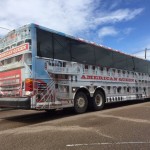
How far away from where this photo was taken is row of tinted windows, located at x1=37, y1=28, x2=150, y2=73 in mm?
9080

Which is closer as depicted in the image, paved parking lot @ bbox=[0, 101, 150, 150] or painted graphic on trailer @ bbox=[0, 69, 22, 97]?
paved parking lot @ bbox=[0, 101, 150, 150]

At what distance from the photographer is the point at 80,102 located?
10531mm

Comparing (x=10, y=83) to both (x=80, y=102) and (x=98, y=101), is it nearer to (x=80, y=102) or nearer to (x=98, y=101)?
(x=80, y=102)

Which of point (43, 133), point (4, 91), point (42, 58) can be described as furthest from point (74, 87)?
point (43, 133)

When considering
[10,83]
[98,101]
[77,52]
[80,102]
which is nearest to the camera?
[10,83]

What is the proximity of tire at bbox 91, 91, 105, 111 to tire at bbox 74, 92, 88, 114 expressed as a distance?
0.64 m

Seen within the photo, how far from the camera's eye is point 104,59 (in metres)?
12.5

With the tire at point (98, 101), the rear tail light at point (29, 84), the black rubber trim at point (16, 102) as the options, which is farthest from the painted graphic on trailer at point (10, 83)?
the tire at point (98, 101)

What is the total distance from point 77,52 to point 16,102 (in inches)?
144

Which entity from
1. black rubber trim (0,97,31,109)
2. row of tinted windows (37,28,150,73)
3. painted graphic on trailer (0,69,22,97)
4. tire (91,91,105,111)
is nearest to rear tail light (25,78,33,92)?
black rubber trim (0,97,31,109)

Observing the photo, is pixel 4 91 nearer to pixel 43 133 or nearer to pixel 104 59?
pixel 43 133

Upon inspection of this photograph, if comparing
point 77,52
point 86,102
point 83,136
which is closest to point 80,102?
point 86,102

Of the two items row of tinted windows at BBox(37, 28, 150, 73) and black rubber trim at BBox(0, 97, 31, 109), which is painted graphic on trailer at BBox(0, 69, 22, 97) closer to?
black rubber trim at BBox(0, 97, 31, 109)

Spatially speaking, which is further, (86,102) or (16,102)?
(86,102)
